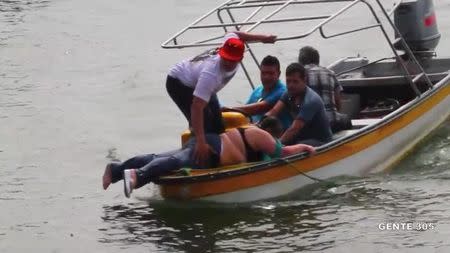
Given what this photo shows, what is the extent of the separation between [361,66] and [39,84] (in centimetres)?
646

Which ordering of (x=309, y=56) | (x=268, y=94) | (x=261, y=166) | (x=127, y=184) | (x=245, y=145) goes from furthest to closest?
(x=309, y=56)
(x=268, y=94)
(x=245, y=145)
(x=261, y=166)
(x=127, y=184)

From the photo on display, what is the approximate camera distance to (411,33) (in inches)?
591

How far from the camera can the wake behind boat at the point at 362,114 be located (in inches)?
437

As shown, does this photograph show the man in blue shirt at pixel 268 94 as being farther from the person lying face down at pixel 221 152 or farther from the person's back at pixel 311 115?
the person lying face down at pixel 221 152

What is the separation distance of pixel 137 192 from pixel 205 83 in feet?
6.80

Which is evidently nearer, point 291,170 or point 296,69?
point 291,170

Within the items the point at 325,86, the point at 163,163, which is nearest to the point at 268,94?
the point at 325,86

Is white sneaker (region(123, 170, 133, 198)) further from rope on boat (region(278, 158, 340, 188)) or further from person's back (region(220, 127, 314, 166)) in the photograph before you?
rope on boat (region(278, 158, 340, 188))

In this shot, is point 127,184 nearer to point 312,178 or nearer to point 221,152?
point 221,152

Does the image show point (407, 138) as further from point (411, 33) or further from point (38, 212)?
point (38, 212)

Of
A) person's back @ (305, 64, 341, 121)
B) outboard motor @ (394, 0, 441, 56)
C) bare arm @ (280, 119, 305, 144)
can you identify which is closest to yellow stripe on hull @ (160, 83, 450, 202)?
bare arm @ (280, 119, 305, 144)

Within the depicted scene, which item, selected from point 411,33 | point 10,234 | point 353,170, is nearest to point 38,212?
point 10,234

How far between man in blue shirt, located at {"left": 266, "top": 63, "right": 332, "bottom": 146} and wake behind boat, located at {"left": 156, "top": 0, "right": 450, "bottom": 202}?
0.24 meters

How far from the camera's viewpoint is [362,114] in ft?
45.9
